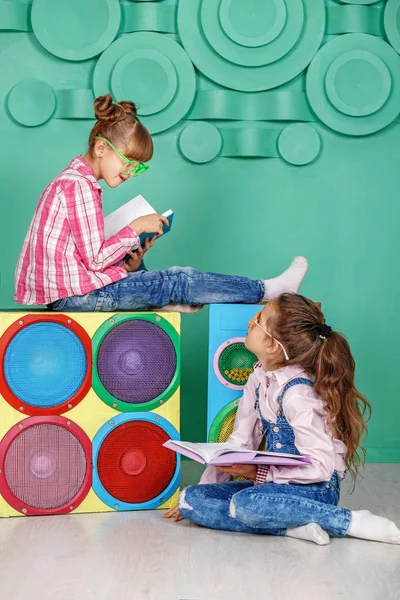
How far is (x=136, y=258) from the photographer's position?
2.38 meters

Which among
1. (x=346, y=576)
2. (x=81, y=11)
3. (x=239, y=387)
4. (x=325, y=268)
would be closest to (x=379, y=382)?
(x=325, y=268)

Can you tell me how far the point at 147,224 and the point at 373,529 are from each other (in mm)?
966

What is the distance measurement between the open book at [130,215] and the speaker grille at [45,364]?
338 millimetres

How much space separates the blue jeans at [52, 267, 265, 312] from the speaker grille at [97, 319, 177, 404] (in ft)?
0.23

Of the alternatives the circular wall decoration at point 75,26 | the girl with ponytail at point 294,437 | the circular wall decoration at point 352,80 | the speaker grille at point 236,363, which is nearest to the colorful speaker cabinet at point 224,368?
the speaker grille at point 236,363

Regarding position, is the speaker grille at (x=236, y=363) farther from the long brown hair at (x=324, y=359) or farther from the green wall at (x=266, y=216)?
the green wall at (x=266, y=216)

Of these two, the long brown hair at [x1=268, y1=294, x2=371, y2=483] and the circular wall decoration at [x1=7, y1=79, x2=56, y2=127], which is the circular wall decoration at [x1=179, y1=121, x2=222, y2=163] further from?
the long brown hair at [x1=268, y1=294, x2=371, y2=483]

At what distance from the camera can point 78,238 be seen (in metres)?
2.19

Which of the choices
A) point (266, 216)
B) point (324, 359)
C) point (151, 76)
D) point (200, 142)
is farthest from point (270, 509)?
point (151, 76)

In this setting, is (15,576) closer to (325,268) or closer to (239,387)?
(239,387)

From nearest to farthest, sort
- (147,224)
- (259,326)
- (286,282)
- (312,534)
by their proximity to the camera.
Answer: (312,534), (259,326), (147,224), (286,282)

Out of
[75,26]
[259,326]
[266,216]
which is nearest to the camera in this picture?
[259,326]

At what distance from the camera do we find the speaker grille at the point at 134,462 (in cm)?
221

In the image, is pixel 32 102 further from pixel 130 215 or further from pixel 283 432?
pixel 283 432
